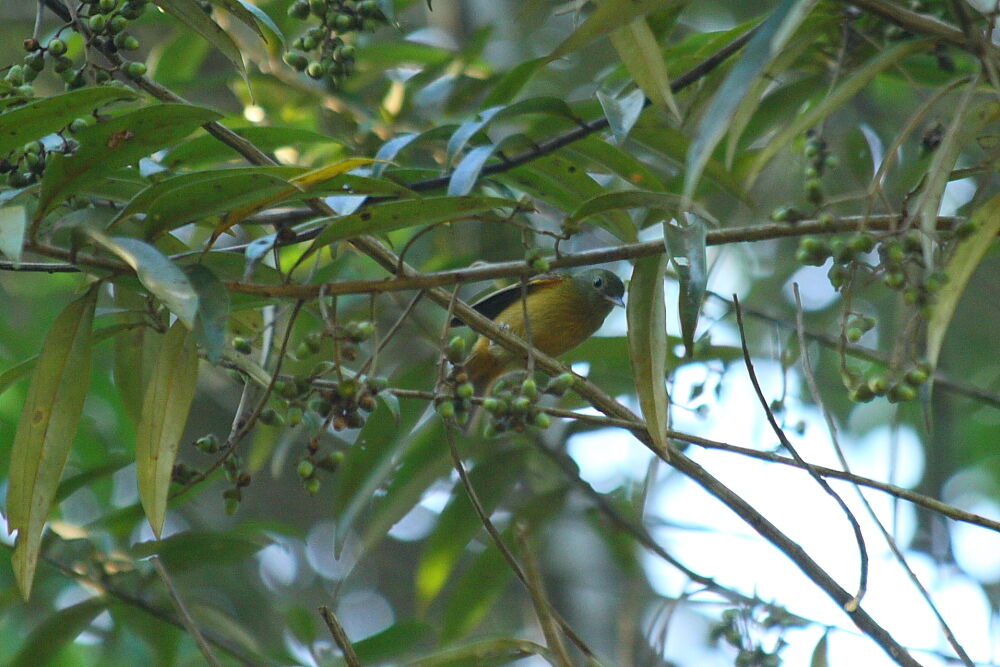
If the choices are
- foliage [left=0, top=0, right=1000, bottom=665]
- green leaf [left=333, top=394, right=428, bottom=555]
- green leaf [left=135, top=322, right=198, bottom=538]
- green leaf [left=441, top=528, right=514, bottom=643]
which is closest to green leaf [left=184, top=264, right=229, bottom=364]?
foliage [left=0, top=0, right=1000, bottom=665]

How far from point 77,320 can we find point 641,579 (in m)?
2.38

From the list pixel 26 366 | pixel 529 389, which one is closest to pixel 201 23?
pixel 26 366

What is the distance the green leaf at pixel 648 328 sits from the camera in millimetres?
1900

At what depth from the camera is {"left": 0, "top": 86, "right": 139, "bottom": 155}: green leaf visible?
169 cm

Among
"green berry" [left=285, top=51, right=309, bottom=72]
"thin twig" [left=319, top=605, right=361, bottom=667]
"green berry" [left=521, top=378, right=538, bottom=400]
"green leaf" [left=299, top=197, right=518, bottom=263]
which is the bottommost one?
"thin twig" [left=319, top=605, right=361, bottom=667]

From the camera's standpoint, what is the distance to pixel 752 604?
270 centimetres

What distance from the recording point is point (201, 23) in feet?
7.00

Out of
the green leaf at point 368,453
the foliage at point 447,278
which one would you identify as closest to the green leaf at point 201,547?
the foliage at point 447,278

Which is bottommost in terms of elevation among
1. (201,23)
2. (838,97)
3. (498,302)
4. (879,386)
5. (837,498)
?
(837,498)

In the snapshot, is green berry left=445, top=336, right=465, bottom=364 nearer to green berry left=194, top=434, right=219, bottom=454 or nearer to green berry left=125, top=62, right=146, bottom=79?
green berry left=194, top=434, right=219, bottom=454

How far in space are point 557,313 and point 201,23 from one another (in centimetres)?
225

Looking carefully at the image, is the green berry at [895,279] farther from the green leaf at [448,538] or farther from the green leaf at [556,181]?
the green leaf at [448,538]

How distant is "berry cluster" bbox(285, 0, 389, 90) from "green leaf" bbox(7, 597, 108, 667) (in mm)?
1561

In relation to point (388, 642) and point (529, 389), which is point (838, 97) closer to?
point (529, 389)
